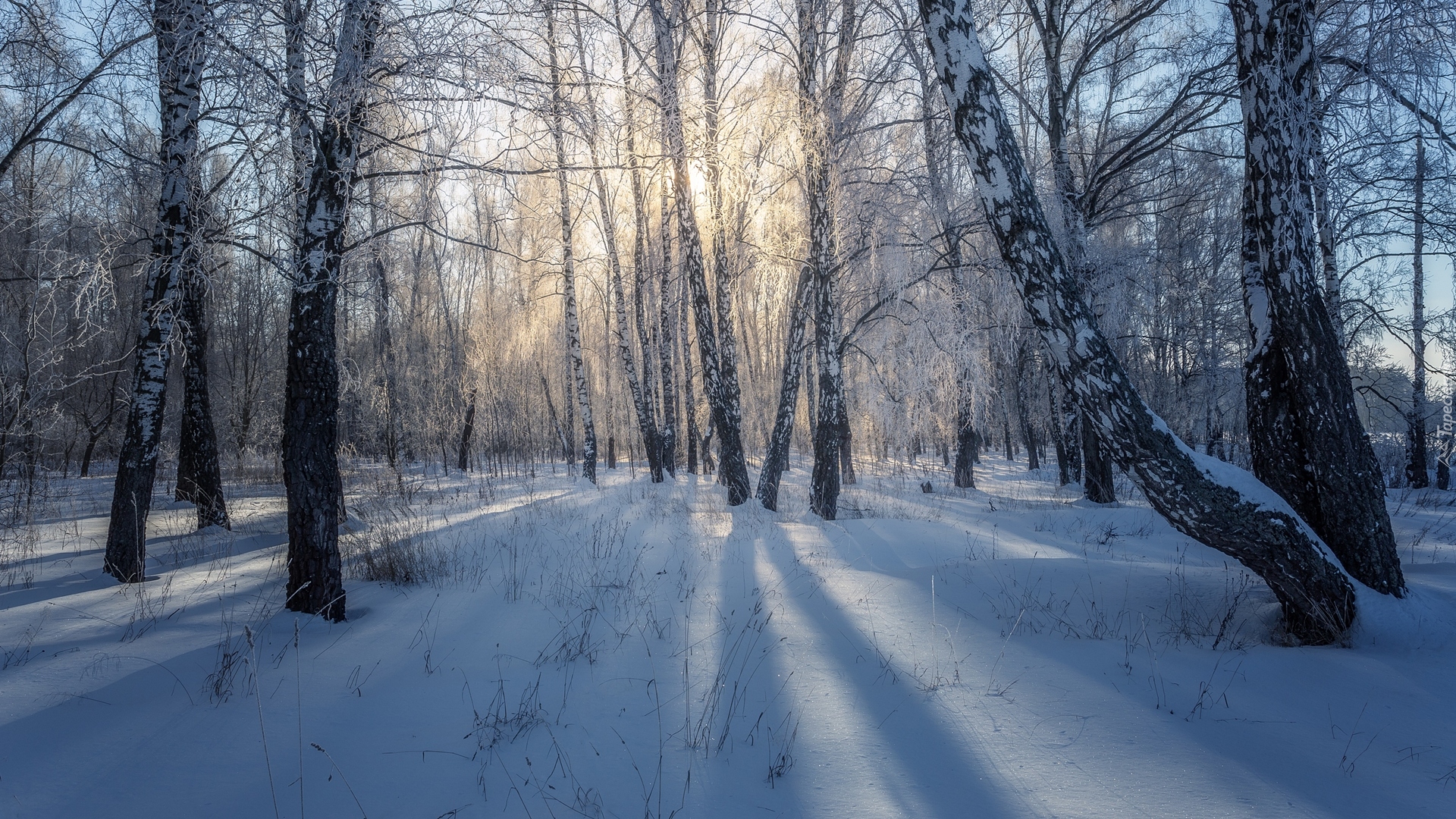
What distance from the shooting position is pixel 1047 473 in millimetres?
20797

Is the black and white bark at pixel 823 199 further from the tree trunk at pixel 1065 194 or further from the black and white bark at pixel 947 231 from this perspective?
the tree trunk at pixel 1065 194

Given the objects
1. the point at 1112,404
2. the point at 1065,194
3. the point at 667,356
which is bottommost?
the point at 1112,404

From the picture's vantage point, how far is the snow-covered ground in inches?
93.3

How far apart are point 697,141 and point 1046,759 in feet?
18.7

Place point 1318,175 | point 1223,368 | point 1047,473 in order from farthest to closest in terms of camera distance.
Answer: point 1047,473 → point 1223,368 → point 1318,175

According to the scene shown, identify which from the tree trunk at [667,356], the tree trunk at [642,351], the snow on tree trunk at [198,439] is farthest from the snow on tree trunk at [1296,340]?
the tree trunk at [667,356]

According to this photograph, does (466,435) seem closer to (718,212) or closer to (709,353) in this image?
(709,353)

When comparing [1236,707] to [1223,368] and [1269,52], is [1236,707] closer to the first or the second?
[1269,52]

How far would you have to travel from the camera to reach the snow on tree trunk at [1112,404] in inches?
137

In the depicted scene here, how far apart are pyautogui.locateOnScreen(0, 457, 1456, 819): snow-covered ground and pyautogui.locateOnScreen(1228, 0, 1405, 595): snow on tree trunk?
0.53m

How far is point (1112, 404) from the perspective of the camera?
3.76 meters

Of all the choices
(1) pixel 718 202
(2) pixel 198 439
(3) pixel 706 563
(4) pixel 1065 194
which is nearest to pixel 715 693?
(3) pixel 706 563

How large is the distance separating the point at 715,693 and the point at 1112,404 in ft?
9.24

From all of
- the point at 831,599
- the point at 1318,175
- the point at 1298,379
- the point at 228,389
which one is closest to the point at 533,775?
the point at 831,599
